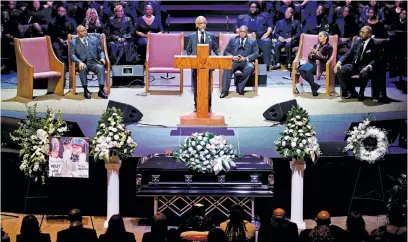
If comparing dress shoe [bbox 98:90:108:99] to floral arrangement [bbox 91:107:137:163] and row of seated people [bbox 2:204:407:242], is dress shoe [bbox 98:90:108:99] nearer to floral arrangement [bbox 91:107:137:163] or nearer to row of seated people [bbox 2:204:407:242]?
floral arrangement [bbox 91:107:137:163]

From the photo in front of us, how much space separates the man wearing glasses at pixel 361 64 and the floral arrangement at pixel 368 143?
9.72 feet

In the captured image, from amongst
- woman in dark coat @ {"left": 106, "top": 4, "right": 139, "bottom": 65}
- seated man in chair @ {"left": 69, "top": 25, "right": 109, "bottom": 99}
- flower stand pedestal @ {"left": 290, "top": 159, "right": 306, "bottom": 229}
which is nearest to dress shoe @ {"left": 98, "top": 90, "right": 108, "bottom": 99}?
seated man in chair @ {"left": 69, "top": 25, "right": 109, "bottom": 99}

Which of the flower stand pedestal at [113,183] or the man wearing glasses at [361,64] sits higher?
the man wearing glasses at [361,64]

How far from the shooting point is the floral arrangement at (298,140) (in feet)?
32.1

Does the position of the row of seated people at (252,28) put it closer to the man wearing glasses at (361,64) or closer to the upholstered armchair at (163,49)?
the upholstered armchair at (163,49)

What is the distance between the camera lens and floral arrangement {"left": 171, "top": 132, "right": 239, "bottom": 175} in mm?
9797

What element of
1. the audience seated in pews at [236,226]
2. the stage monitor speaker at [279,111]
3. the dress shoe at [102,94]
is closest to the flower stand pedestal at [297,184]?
the stage monitor speaker at [279,111]

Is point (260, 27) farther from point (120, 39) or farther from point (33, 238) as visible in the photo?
point (33, 238)

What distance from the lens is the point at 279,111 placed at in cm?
1171

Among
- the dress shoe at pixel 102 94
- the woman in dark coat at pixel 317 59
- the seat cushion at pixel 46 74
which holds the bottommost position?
the dress shoe at pixel 102 94

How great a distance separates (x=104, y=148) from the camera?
32.0ft

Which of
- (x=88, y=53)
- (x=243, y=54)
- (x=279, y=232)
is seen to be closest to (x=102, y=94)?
(x=88, y=53)

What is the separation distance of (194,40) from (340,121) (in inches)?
105

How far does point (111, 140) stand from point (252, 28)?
6331 mm
